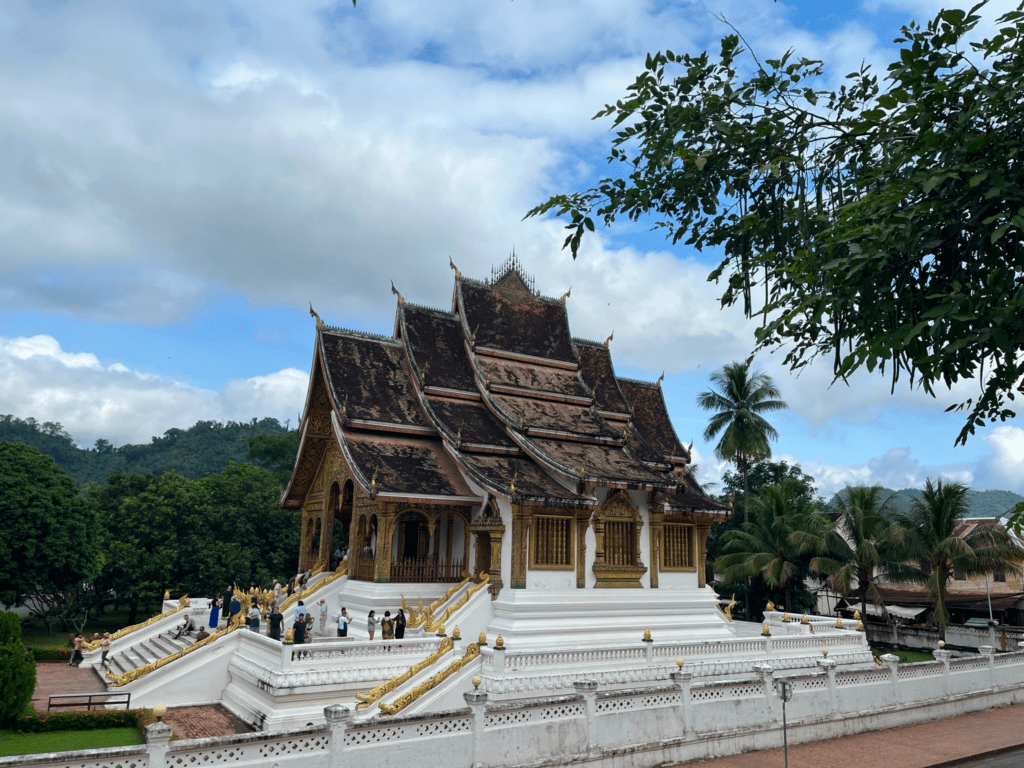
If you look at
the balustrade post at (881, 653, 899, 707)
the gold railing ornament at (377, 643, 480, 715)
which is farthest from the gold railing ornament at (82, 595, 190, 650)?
the balustrade post at (881, 653, 899, 707)

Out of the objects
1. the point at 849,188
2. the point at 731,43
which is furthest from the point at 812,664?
the point at 731,43

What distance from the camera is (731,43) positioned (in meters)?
8.05

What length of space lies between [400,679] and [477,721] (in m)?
3.50

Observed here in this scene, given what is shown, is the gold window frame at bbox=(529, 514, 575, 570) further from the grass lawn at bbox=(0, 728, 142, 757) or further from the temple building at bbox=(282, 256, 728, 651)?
the grass lawn at bbox=(0, 728, 142, 757)

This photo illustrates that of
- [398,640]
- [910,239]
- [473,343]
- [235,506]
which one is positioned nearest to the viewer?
[910,239]

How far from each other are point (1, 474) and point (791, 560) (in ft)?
94.8

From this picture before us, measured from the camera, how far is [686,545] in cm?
1988

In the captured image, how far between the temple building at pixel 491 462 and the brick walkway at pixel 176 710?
435 cm

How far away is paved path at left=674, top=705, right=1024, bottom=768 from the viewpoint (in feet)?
38.5

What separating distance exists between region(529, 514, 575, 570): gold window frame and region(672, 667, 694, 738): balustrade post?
569 cm

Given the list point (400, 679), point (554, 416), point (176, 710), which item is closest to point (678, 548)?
point (554, 416)

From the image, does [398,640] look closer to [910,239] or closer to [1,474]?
[910,239]

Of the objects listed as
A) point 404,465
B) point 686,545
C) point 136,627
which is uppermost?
point 404,465

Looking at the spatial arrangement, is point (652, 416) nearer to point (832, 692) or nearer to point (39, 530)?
point (832, 692)
